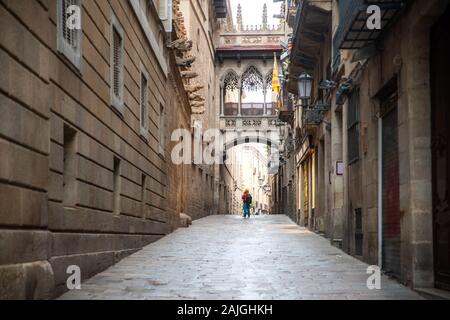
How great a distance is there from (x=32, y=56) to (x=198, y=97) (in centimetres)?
2248

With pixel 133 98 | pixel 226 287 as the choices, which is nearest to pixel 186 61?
pixel 133 98

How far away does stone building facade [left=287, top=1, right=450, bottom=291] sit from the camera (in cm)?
892

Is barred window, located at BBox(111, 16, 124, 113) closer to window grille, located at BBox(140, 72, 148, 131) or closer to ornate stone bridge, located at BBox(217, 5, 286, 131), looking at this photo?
window grille, located at BBox(140, 72, 148, 131)

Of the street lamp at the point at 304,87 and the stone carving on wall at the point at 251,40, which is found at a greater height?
the stone carving on wall at the point at 251,40

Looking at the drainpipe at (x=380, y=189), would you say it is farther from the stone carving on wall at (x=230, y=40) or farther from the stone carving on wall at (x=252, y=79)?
the stone carving on wall at (x=230, y=40)

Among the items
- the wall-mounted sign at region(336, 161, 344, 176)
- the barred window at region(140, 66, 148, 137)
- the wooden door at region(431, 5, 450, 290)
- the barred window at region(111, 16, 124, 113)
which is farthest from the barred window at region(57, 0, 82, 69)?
the wall-mounted sign at region(336, 161, 344, 176)

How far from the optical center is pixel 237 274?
11.3m

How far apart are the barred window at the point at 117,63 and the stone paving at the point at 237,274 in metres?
3.16

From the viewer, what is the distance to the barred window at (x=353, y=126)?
47.7 feet

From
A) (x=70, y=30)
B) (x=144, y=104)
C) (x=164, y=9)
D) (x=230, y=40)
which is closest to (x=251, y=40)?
(x=230, y=40)

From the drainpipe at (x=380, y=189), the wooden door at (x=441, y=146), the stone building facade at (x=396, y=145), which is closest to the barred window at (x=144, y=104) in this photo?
the stone building facade at (x=396, y=145)

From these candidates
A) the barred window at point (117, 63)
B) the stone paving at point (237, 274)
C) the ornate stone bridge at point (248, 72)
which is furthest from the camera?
the ornate stone bridge at point (248, 72)

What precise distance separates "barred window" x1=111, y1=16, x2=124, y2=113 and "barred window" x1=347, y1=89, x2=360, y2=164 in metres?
4.95

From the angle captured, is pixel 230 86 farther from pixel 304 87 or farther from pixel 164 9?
pixel 164 9
